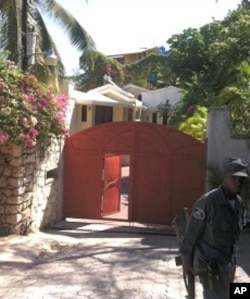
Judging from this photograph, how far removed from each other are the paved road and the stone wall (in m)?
0.36

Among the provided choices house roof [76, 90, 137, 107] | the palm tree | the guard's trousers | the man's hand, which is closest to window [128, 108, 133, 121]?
house roof [76, 90, 137, 107]

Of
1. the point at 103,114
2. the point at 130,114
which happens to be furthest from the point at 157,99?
the point at 103,114

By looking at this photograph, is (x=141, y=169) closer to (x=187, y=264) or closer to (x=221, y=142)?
(x=221, y=142)

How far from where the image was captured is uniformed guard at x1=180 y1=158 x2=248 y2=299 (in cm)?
385

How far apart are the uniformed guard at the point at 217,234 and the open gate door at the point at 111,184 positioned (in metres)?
8.29

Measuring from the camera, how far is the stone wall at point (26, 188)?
31.0ft

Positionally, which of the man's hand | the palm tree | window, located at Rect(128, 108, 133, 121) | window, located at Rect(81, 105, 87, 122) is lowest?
the man's hand

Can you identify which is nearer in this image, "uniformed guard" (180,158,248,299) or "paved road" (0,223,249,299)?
"uniformed guard" (180,158,248,299)

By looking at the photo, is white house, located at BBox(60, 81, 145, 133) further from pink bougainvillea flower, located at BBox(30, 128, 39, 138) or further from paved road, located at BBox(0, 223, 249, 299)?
paved road, located at BBox(0, 223, 249, 299)

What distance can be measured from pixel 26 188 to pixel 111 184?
326cm

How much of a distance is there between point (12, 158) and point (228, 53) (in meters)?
11.0

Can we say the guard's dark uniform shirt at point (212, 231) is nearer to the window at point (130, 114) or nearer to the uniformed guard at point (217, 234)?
the uniformed guard at point (217, 234)

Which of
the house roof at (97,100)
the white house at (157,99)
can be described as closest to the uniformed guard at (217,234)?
the house roof at (97,100)

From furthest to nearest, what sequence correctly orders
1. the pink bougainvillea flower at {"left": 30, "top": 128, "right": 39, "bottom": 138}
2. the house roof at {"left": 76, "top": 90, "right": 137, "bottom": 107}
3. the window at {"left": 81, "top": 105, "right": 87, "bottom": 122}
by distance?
the window at {"left": 81, "top": 105, "right": 87, "bottom": 122}
the house roof at {"left": 76, "top": 90, "right": 137, "bottom": 107}
the pink bougainvillea flower at {"left": 30, "top": 128, "right": 39, "bottom": 138}
